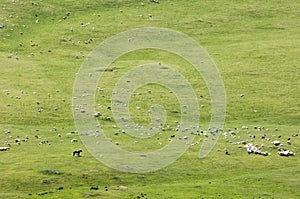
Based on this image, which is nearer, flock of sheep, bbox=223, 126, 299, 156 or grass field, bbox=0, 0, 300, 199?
grass field, bbox=0, 0, 300, 199

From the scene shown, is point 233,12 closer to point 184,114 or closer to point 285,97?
point 285,97

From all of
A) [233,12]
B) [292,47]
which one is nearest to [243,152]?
[292,47]

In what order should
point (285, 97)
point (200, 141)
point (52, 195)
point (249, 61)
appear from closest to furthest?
1. point (52, 195)
2. point (200, 141)
3. point (285, 97)
4. point (249, 61)

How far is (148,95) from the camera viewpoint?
79500 mm

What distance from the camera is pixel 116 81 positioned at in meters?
83.4

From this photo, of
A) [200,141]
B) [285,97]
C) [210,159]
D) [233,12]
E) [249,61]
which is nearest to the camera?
[210,159]

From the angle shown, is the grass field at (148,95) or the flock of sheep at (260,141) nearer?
Result: the grass field at (148,95)

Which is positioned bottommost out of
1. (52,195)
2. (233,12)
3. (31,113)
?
(52,195)

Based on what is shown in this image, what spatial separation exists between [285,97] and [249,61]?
11619 mm

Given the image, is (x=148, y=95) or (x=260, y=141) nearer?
(x=260, y=141)

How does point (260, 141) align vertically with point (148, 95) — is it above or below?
below

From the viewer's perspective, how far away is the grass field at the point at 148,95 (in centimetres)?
5645

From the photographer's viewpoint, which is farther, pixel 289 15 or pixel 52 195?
pixel 289 15

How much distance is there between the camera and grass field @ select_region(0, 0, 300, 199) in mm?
56447
